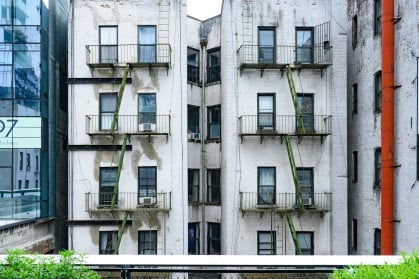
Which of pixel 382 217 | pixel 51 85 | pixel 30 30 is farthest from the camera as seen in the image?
pixel 51 85

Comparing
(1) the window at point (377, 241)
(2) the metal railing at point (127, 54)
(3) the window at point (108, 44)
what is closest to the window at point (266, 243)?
(1) the window at point (377, 241)

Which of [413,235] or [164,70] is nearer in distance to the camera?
[413,235]

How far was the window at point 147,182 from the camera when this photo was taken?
1756 centimetres

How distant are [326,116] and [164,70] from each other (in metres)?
8.13

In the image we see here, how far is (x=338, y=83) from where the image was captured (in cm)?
1789

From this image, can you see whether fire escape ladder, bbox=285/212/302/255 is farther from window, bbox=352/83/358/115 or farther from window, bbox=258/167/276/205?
window, bbox=352/83/358/115

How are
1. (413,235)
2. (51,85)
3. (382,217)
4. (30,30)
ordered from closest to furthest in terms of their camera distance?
1. (413,235)
2. (382,217)
3. (30,30)
4. (51,85)

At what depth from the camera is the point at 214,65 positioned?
20.0 m

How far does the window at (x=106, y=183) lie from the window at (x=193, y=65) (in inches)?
256

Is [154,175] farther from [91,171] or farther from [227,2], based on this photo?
[227,2]

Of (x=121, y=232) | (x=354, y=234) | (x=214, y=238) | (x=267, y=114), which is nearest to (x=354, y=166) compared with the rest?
(x=354, y=234)

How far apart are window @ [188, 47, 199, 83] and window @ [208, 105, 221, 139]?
1884mm

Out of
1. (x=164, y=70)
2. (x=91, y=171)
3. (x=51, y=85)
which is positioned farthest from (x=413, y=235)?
(x=51, y=85)

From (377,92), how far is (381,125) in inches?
78.9
